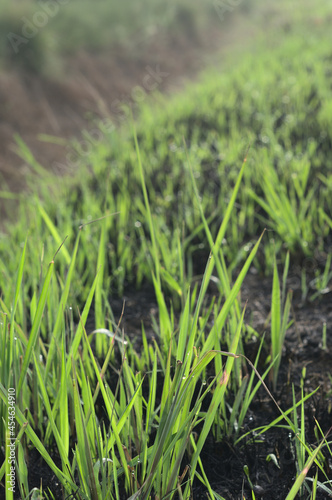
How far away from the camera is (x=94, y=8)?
6.16 m

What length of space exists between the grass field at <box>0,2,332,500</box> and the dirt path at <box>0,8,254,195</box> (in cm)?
40

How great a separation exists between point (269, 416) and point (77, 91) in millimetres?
4025

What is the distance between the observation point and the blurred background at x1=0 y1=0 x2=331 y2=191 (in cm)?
394

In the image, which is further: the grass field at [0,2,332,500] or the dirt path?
the dirt path

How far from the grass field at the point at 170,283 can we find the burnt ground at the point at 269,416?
1cm

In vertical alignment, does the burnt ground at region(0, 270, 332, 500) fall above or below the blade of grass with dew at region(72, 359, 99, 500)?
below

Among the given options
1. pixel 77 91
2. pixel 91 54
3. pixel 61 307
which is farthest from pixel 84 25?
pixel 61 307

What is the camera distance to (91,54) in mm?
5250

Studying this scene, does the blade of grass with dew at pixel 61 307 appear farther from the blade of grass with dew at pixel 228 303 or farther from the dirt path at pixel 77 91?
the dirt path at pixel 77 91

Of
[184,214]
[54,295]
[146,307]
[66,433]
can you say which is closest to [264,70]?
[184,214]

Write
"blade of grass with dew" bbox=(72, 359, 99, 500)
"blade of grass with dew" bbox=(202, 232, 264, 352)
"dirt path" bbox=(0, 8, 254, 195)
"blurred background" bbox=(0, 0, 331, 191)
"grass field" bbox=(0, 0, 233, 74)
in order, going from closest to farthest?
1. "blade of grass with dew" bbox=(72, 359, 99, 500)
2. "blade of grass with dew" bbox=(202, 232, 264, 352)
3. "dirt path" bbox=(0, 8, 254, 195)
4. "blurred background" bbox=(0, 0, 331, 191)
5. "grass field" bbox=(0, 0, 233, 74)

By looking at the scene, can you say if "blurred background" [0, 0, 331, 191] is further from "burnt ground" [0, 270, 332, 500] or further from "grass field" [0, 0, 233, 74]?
"burnt ground" [0, 270, 332, 500]

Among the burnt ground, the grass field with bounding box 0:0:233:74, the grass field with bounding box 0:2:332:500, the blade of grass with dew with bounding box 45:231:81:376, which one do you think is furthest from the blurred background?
the blade of grass with dew with bounding box 45:231:81:376

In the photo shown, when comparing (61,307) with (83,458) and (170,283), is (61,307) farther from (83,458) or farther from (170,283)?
(170,283)
